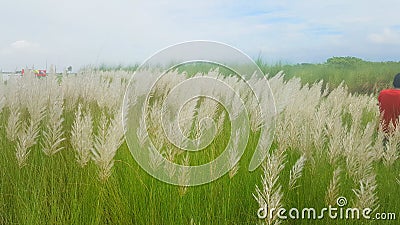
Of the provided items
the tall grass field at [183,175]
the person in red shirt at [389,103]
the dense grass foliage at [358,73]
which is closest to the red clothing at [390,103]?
the person in red shirt at [389,103]

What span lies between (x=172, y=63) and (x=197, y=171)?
41.9 inches

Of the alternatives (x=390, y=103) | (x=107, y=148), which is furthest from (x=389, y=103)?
(x=107, y=148)

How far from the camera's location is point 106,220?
7.50 ft

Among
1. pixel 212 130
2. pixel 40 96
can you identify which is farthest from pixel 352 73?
pixel 40 96

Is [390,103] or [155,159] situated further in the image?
[390,103]

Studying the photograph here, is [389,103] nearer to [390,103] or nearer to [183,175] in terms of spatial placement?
[390,103]

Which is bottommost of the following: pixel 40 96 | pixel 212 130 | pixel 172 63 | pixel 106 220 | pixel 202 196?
pixel 106 220

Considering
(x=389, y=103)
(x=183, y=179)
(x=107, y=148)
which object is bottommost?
(x=183, y=179)

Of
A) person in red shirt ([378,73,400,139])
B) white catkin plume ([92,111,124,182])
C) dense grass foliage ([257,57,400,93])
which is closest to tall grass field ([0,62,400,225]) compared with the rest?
white catkin plume ([92,111,124,182])

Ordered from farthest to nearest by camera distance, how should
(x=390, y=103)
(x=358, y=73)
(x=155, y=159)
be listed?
(x=358, y=73)
(x=390, y=103)
(x=155, y=159)

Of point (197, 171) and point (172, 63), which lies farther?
point (172, 63)

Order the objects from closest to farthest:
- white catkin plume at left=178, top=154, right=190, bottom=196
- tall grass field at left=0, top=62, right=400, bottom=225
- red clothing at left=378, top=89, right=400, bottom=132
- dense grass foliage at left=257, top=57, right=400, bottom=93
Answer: white catkin plume at left=178, top=154, right=190, bottom=196 < tall grass field at left=0, top=62, right=400, bottom=225 < red clothing at left=378, top=89, right=400, bottom=132 < dense grass foliage at left=257, top=57, right=400, bottom=93

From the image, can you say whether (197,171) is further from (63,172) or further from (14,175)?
(14,175)

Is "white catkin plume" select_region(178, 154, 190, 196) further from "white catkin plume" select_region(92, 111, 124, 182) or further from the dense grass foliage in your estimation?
the dense grass foliage
